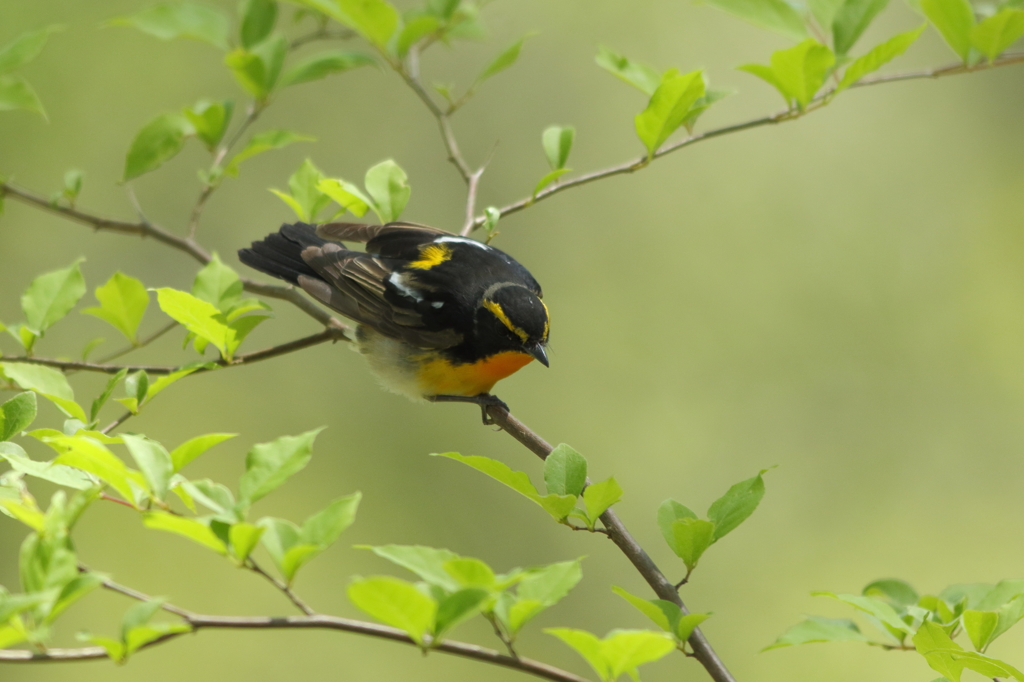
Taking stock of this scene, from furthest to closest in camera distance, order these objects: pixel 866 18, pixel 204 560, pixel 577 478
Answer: pixel 204 560
pixel 866 18
pixel 577 478

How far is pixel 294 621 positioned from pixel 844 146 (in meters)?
3.53

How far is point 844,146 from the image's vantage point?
367cm

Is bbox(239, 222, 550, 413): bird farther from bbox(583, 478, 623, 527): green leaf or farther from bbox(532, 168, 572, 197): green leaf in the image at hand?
bbox(583, 478, 623, 527): green leaf

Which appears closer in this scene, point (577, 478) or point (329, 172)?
point (577, 478)

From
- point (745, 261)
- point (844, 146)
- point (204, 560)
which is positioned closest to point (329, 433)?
point (204, 560)

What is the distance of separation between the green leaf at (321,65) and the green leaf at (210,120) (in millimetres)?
139

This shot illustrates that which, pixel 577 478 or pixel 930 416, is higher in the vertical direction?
pixel 577 478

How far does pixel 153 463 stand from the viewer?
83cm

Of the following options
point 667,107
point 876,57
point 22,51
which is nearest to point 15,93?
point 22,51

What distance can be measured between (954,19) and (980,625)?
3.44ft

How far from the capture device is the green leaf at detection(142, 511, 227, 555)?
702 mm

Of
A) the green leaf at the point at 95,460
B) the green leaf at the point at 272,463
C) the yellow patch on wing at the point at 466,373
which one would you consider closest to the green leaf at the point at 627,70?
the yellow patch on wing at the point at 466,373

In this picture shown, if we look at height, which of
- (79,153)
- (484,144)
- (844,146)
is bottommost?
(79,153)

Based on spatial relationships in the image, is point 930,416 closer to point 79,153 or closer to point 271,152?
point 271,152
